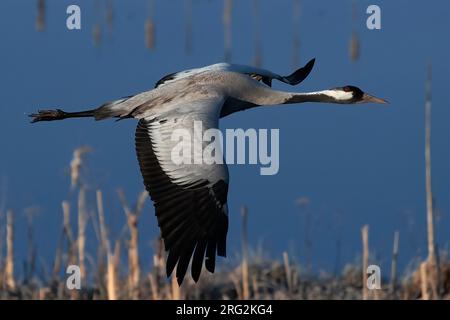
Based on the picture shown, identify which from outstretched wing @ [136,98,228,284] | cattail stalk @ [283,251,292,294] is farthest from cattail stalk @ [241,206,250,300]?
Result: outstretched wing @ [136,98,228,284]

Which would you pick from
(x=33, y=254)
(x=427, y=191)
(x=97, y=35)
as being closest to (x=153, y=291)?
(x=33, y=254)

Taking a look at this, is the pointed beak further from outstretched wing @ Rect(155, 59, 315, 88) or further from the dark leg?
the dark leg

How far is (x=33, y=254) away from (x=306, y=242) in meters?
2.15

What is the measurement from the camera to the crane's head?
8.02 m

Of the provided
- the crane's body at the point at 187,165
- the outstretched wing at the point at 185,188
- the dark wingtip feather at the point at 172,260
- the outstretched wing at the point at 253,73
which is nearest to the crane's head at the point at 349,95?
the outstretched wing at the point at 253,73

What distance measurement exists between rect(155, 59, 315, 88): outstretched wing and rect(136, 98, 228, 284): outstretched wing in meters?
0.77

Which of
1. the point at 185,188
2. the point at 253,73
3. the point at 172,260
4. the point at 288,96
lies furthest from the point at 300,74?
the point at 172,260

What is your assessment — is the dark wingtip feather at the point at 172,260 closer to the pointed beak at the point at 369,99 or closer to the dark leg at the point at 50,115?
the dark leg at the point at 50,115

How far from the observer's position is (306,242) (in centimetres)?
1003

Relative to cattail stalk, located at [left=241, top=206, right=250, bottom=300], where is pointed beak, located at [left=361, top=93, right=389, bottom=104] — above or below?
above

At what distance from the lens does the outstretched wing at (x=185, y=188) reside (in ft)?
20.7

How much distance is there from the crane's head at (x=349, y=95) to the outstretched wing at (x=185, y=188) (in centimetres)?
146
